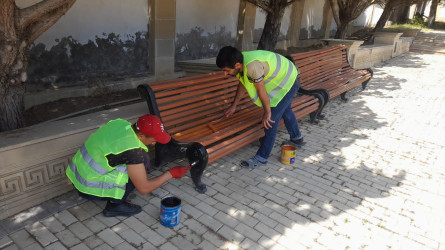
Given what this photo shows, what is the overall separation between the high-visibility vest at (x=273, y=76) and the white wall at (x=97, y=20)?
3644mm

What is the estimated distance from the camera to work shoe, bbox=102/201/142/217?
305 cm

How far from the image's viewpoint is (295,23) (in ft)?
43.0

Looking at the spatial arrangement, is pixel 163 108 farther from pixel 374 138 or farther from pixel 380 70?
pixel 380 70

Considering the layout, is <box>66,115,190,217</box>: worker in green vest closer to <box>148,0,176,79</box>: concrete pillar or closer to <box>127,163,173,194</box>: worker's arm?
<box>127,163,173,194</box>: worker's arm

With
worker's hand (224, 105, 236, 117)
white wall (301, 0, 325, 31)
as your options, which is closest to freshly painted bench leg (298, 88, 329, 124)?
worker's hand (224, 105, 236, 117)

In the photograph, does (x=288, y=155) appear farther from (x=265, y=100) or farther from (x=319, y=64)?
(x=319, y=64)

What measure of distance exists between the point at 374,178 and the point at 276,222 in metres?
1.68

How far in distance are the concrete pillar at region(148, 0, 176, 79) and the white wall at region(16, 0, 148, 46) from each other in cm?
26

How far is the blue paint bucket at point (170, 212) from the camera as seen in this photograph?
289 centimetres

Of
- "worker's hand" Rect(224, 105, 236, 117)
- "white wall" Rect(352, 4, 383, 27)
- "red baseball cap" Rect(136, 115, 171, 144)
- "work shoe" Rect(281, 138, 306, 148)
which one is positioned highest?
"white wall" Rect(352, 4, 383, 27)

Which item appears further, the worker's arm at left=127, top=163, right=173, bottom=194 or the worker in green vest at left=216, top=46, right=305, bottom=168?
the worker in green vest at left=216, top=46, right=305, bottom=168

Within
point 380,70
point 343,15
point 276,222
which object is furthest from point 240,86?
point 343,15

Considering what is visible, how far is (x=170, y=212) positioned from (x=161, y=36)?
5.19 metres

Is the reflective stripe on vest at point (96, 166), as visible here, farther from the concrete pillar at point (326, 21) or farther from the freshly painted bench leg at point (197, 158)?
the concrete pillar at point (326, 21)
